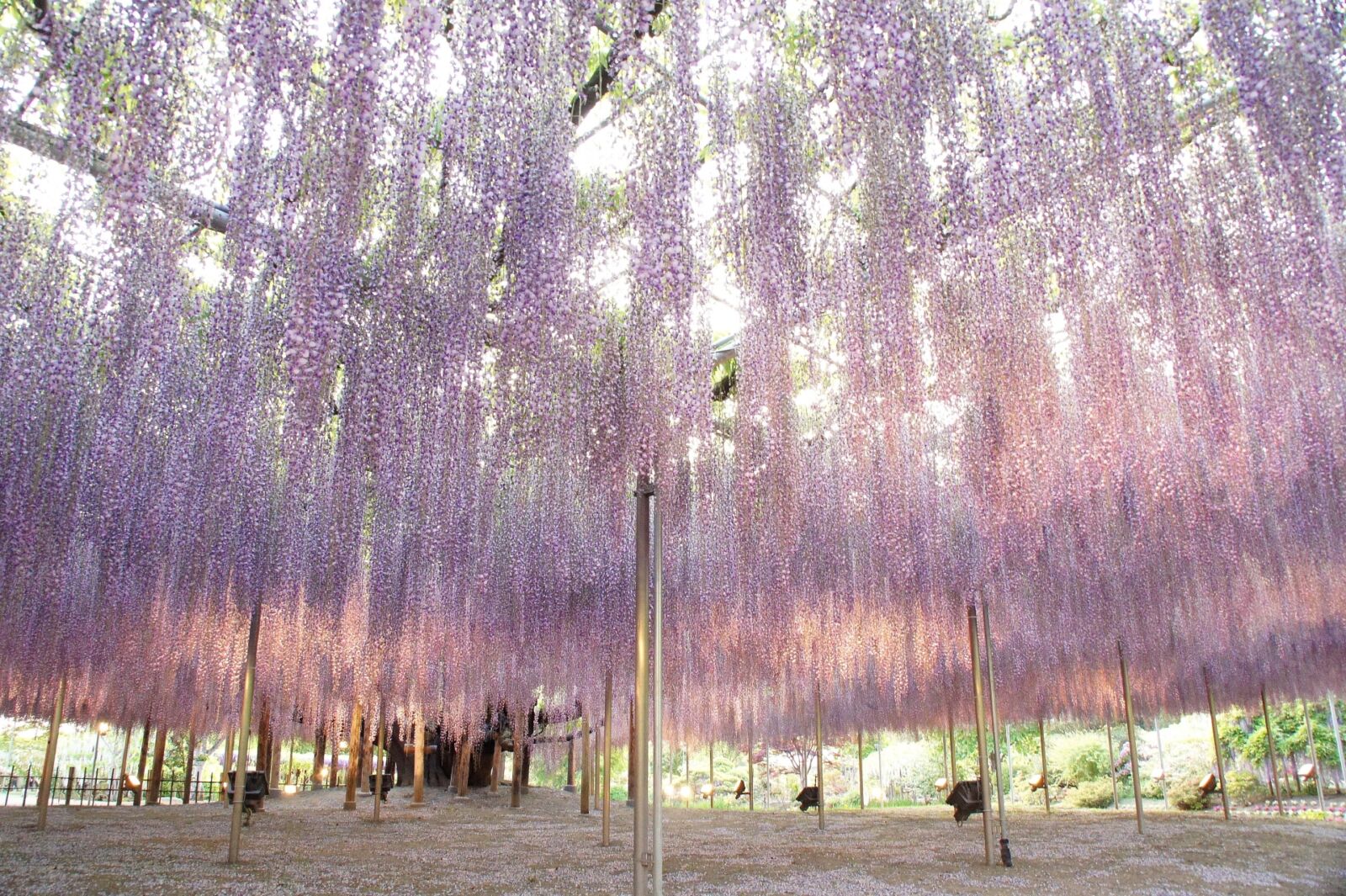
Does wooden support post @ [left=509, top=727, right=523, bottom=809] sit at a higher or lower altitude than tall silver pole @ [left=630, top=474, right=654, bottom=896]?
lower

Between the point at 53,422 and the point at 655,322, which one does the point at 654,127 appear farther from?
the point at 53,422

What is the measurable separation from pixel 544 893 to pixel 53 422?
16.6ft

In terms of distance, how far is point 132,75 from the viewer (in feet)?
10.3

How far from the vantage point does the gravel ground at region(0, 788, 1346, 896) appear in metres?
5.70

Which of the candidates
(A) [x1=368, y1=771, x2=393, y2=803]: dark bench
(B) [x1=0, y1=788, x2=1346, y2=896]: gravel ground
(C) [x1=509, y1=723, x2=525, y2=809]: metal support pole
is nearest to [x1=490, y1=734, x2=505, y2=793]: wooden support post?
(A) [x1=368, y1=771, x2=393, y2=803]: dark bench

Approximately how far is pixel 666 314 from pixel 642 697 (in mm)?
2214

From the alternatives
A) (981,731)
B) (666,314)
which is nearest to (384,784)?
(981,731)

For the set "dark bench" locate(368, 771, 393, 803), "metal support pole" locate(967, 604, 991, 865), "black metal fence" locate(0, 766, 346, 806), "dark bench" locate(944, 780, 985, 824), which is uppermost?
"metal support pole" locate(967, 604, 991, 865)

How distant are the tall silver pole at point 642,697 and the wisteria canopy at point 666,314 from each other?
0.88 ft

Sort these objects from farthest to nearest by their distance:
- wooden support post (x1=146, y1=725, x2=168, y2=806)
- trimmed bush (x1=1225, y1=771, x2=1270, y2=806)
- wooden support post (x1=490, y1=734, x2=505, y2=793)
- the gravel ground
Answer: wooden support post (x1=490, y1=734, x2=505, y2=793), trimmed bush (x1=1225, y1=771, x2=1270, y2=806), wooden support post (x1=146, y1=725, x2=168, y2=806), the gravel ground

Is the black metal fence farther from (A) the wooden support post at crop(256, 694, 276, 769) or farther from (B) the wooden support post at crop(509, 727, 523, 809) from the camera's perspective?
(B) the wooden support post at crop(509, 727, 523, 809)

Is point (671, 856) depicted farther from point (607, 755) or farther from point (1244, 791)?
point (1244, 791)

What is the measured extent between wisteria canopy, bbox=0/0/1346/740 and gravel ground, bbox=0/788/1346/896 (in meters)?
2.20

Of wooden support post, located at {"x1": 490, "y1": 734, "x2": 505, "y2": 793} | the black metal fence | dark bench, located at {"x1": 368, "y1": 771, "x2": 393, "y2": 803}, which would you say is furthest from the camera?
the black metal fence
